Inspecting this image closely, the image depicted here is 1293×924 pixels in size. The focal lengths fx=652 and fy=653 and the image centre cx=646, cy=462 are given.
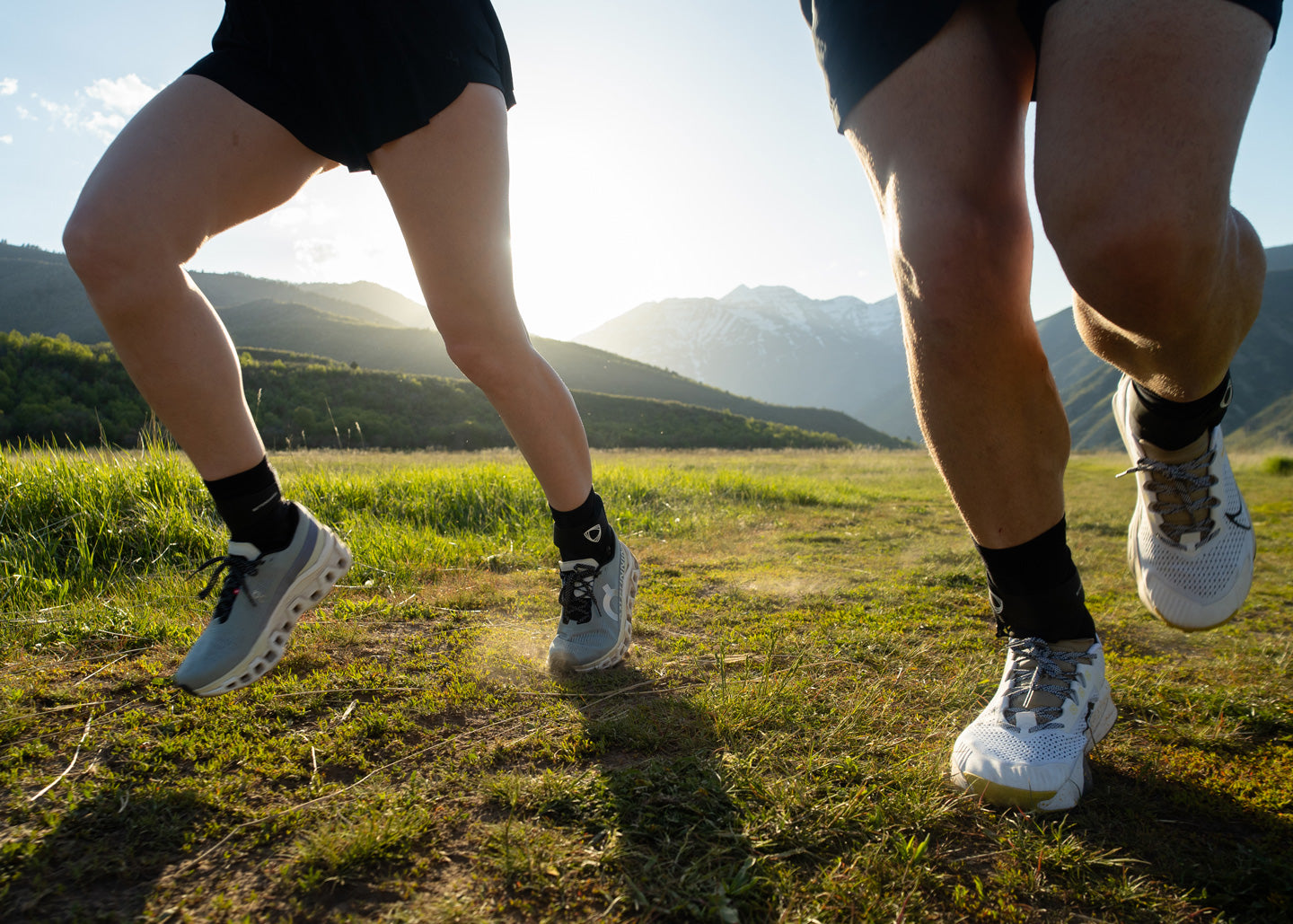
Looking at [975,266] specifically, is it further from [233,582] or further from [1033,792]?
[233,582]

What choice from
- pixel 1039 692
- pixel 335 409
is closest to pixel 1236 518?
pixel 1039 692

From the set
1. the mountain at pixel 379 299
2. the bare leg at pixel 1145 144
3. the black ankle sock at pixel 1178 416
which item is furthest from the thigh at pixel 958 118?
the mountain at pixel 379 299

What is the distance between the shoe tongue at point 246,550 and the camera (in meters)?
1.66

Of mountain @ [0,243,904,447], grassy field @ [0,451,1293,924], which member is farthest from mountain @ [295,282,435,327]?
grassy field @ [0,451,1293,924]

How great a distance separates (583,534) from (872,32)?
1465mm

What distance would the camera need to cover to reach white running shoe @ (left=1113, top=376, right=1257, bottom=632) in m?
1.62

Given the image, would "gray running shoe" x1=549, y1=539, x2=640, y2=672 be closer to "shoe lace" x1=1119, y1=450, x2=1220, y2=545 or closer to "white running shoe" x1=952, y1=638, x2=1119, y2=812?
"white running shoe" x1=952, y1=638, x2=1119, y2=812

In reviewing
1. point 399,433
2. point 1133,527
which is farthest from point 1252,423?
point 1133,527

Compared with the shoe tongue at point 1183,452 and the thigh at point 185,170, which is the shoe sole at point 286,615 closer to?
the thigh at point 185,170

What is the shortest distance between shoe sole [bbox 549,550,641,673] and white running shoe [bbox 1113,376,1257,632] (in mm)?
1409

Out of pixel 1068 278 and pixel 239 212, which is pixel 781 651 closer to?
pixel 1068 278

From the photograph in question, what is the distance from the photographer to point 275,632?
5.39 ft

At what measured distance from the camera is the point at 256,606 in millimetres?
1618

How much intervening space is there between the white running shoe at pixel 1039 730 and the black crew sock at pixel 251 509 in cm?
168
